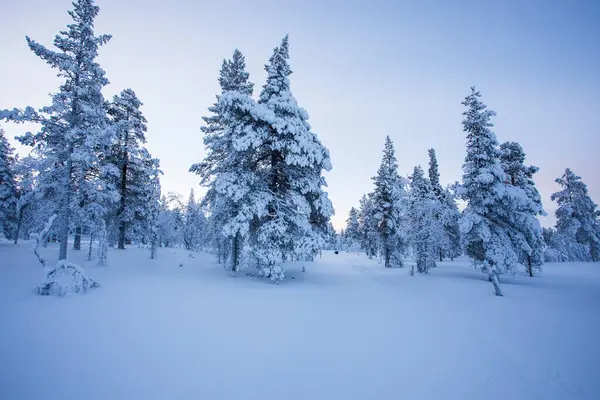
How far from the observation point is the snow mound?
352 inches

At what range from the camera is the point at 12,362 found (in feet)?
14.7

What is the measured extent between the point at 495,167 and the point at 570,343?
14492mm

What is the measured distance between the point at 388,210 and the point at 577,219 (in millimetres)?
25395

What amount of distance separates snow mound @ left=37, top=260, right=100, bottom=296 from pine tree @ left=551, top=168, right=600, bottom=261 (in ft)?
→ 158

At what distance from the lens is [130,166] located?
24.3 metres

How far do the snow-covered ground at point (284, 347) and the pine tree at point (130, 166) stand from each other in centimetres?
1412

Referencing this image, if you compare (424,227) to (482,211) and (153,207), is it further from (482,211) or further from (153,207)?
(153,207)

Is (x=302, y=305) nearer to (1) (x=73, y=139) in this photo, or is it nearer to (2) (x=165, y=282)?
(2) (x=165, y=282)

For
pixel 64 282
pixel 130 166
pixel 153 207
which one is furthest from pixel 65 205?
pixel 130 166

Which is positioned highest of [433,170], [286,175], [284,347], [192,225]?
[433,170]

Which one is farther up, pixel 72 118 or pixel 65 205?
pixel 72 118

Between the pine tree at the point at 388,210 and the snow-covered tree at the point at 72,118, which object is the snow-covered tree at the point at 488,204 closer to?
the pine tree at the point at 388,210

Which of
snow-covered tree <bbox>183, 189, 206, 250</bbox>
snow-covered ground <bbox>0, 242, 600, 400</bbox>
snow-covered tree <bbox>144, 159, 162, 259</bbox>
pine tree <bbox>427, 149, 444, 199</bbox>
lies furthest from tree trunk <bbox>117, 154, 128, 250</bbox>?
pine tree <bbox>427, 149, 444, 199</bbox>

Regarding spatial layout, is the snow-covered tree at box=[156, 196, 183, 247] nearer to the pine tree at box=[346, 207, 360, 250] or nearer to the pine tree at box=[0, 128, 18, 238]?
the pine tree at box=[0, 128, 18, 238]
